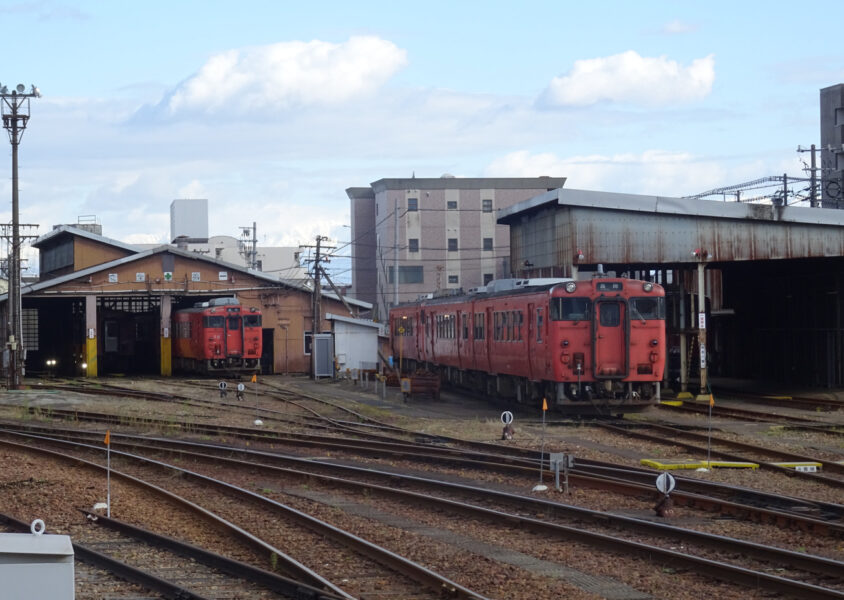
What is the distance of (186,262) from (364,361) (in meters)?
9.93

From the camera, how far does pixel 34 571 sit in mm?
4383

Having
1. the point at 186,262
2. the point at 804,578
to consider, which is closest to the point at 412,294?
the point at 186,262

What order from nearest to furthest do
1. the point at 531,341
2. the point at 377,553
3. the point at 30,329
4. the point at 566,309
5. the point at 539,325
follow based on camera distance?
the point at 377,553 < the point at 566,309 < the point at 539,325 < the point at 531,341 < the point at 30,329

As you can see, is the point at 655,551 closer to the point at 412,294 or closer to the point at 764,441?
the point at 764,441

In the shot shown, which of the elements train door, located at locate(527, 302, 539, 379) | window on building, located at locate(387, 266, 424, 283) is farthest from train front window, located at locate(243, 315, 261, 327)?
window on building, located at locate(387, 266, 424, 283)

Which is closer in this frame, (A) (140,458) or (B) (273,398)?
(A) (140,458)

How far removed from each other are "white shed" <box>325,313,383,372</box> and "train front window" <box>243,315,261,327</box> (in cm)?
301

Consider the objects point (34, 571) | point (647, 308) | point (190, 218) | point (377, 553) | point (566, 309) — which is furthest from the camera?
point (190, 218)

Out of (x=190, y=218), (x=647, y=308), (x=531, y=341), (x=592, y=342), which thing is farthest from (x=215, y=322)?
(x=190, y=218)

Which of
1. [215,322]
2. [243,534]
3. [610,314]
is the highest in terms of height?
[215,322]

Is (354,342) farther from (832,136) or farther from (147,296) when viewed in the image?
(832,136)

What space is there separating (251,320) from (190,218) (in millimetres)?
44631

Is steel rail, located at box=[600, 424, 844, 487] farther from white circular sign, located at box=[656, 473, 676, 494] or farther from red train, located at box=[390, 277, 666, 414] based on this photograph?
white circular sign, located at box=[656, 473, 676, 494]

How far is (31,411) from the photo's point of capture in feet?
94.2
